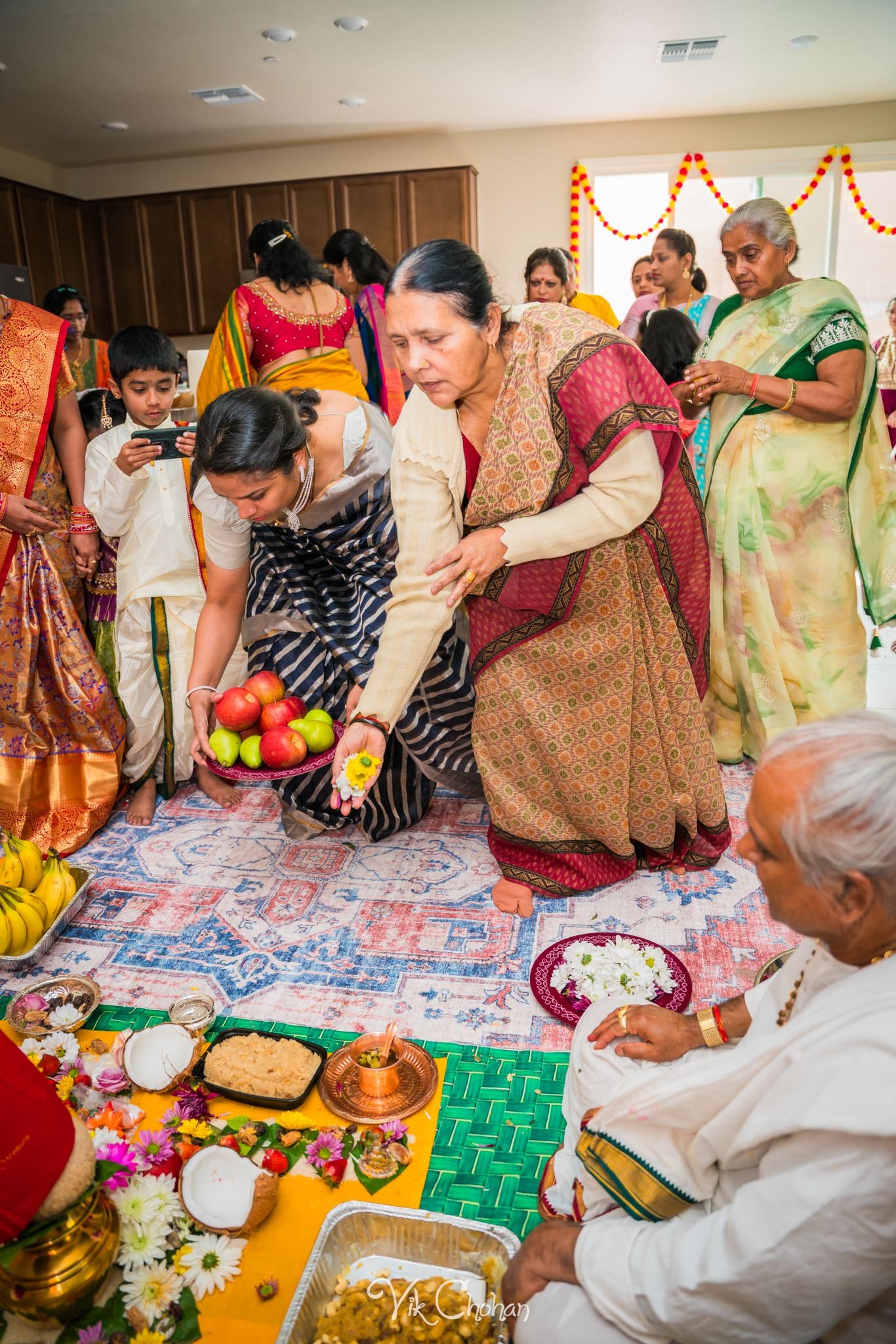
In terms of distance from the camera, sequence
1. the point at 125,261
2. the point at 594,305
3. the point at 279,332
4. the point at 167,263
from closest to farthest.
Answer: the point at 279,332
the point at 594,305
the point at 167,263
the point at 125,261

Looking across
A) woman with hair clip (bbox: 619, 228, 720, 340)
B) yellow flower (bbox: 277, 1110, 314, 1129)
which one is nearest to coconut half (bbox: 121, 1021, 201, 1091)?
yellow flower (bbox: 277, 1110, 314, 1129)

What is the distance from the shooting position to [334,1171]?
5.06ft

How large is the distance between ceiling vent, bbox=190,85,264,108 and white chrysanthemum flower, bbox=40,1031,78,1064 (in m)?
6.38

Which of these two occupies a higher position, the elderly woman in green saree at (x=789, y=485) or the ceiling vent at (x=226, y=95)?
the ceiling vent at (x=226, y=95)

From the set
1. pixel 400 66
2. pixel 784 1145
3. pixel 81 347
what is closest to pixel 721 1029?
pixel 784 1145

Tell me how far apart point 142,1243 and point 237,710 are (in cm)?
129

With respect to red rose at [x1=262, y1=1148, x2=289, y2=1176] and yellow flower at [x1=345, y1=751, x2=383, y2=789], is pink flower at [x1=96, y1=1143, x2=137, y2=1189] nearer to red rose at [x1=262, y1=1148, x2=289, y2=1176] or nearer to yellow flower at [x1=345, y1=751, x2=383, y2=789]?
red rose at [x1=262, y1=1148, x2=289, y2=1176]

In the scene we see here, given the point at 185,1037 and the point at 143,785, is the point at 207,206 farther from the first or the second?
the point at 185,1037

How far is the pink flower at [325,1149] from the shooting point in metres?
1.56

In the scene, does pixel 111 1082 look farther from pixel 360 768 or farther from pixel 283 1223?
pixel 360 768

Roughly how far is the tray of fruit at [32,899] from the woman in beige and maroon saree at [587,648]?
1.08 m

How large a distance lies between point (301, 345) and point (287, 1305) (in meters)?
2.86

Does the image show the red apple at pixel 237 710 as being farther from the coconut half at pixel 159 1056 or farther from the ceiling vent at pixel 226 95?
the ceiling vent at pixel 226 95

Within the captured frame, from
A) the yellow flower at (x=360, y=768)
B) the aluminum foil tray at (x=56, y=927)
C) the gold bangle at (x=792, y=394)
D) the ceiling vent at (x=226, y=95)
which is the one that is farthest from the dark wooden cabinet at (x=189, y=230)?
the yellow flower at (x=360, y=768)
